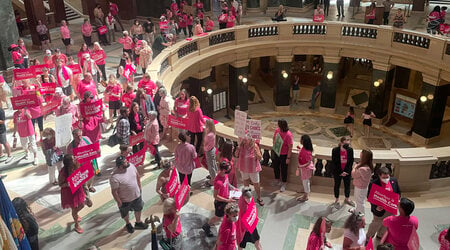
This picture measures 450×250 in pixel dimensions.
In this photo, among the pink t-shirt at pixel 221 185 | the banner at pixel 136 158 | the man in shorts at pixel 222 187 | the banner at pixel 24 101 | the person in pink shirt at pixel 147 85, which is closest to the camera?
the man in shorts at pixel 222 187

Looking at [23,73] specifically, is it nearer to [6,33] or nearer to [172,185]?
[6,33]

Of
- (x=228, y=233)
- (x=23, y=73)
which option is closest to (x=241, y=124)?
(x=228, y=233)

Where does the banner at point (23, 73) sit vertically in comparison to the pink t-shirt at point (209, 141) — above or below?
above

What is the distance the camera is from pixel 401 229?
6.28 m

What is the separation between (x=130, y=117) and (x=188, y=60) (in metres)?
7.57

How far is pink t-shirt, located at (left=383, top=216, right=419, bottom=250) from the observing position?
6.27m

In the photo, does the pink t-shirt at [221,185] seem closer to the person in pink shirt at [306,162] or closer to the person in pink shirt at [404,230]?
the person in pink shirt at [306,162]

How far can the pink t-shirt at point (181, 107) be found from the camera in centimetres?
1037

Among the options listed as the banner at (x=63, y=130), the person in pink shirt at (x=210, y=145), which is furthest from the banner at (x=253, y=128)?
the banner at (x=63, y=130)

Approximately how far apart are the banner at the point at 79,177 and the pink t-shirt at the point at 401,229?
4831mm

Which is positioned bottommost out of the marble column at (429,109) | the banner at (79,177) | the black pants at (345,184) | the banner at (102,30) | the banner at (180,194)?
the marble column at (429,109)

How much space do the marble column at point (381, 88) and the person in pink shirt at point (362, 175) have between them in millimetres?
12436

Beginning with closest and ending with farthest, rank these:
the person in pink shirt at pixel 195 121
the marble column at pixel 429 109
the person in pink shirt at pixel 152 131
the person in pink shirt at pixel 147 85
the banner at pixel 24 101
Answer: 1. the person in pink shirt at pixel 152 131
2. the person in pink shirt at pixel 195 121
3. the banner at pixel 24 101
4. the person in pink shirt at pixel 147 85
5. the marble column at pixel 429 109

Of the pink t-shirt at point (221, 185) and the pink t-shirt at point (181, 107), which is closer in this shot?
the pink t-shirt at point (221, 185)
